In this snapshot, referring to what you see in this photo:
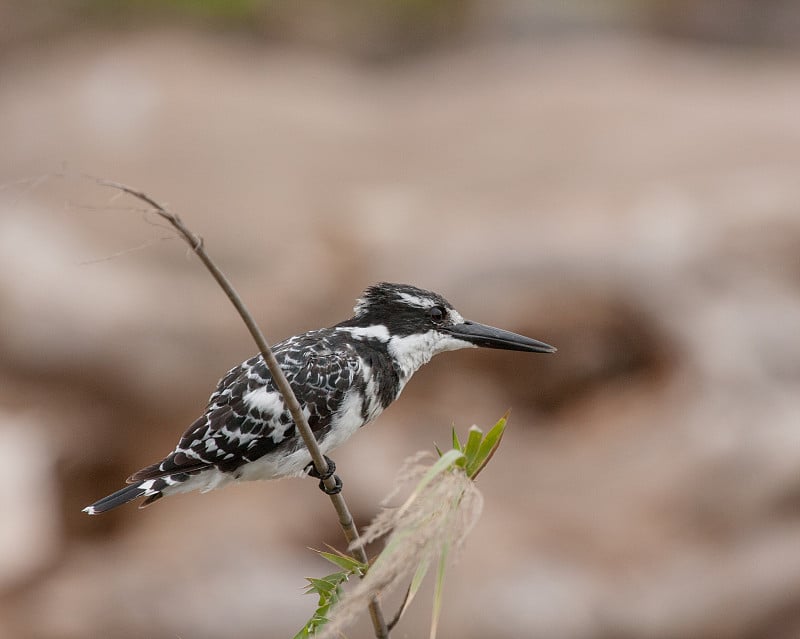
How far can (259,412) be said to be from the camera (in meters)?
2.85

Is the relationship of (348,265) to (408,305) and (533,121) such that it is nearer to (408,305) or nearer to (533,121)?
(533,121)

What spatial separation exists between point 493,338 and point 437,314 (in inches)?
7.2

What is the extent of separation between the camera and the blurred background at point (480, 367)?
7.80 m

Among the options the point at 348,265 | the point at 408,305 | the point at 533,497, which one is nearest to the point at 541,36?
the point at 348,265

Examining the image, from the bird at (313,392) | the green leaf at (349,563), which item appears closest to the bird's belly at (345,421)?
the bird at (313,392)

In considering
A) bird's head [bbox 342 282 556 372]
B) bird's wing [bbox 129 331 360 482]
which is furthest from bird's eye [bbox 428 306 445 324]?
bird's wing [bbox 129 331 360 482]

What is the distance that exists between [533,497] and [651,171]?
13.2ft

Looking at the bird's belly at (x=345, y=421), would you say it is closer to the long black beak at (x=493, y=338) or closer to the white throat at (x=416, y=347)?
the white throat at (x=416, y=347)

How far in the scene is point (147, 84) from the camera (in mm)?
12945

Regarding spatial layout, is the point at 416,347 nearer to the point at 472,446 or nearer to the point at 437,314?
the point at 437,314

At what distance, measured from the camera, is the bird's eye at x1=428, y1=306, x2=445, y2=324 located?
314 centimetres

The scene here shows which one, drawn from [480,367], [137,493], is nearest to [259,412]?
[137,493]

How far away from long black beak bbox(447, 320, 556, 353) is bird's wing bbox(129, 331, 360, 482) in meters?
0.35

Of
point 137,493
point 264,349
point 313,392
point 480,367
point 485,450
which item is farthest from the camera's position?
point 480,367
